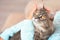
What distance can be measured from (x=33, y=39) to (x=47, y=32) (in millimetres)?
114

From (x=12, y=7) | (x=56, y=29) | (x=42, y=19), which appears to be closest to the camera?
(x=42, y=19)

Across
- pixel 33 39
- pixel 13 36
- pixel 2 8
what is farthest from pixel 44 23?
pixel 2 8

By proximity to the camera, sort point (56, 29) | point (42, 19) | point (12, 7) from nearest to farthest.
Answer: point (42, 19) → point (56, 29) → point (12, 7)

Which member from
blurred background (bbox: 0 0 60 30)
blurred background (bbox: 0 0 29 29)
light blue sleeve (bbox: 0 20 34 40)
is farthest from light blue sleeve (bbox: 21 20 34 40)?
blurred background (bbox: 0 0 29 29)

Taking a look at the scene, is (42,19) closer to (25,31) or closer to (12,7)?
(25,31)

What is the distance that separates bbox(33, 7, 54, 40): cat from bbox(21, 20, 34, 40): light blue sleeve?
0.06 meters

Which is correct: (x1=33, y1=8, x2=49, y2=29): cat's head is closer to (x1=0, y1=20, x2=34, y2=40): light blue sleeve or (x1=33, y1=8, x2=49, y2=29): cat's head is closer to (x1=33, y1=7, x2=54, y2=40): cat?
(x1=33, y1=7, x2=54, y2=40): cat

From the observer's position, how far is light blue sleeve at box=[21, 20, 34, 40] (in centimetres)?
111

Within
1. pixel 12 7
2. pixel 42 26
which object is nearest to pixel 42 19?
pixel 42 26

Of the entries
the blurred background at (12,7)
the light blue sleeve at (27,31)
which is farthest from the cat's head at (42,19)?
the blurred background at (12,7)

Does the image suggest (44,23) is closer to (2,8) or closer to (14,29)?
(14,29)

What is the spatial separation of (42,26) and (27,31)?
175mm

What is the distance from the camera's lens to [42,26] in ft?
3.36

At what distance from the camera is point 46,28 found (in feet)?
3.36
